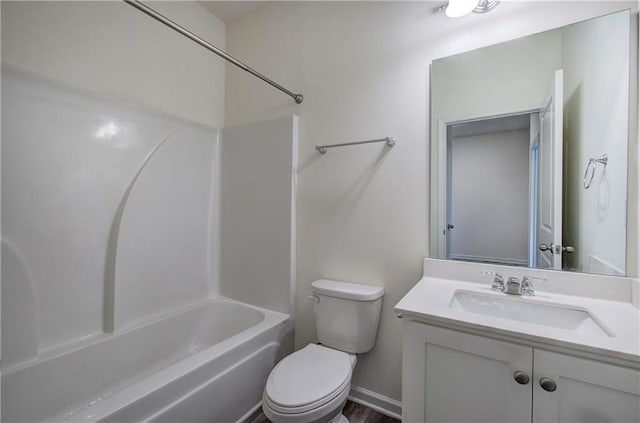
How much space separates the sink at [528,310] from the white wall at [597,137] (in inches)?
9.6

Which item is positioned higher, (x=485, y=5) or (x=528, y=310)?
(x=485, y=5)

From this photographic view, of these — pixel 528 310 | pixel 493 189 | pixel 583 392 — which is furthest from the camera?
pixel 493 189

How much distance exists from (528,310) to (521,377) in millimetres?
387

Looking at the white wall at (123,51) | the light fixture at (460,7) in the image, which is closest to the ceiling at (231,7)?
the white wall at (123,51)

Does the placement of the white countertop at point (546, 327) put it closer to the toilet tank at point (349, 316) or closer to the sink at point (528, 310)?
the sink at point (528, 310)

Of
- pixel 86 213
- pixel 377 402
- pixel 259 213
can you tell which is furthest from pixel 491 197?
pixel 86 213

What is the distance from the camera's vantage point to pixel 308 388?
122 cm

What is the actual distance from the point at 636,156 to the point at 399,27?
50.0 inches

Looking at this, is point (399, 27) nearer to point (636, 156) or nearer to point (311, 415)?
point (636, 156)

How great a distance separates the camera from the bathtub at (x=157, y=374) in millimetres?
1173

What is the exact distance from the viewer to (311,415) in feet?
3.71

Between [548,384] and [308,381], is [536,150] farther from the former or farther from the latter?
[308,381]

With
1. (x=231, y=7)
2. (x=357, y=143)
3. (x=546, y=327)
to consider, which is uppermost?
(x=231, y=7)

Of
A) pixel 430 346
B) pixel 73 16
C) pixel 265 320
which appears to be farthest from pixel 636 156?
pixel 73 16
